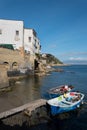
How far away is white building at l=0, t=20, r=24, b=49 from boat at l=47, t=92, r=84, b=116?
2971 cm

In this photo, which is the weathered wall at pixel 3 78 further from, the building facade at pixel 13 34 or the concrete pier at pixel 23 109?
the building facade at pixel 13 34

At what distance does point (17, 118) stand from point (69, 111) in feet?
18.7

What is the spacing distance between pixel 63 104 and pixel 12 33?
32.8m

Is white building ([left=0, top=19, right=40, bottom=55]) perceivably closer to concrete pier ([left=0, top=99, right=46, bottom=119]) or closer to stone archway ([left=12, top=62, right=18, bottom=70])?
stone archway ([left=12, top=62, right=18, bottom=70])

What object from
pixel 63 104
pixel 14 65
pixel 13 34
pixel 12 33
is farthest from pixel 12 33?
pixel 63 104

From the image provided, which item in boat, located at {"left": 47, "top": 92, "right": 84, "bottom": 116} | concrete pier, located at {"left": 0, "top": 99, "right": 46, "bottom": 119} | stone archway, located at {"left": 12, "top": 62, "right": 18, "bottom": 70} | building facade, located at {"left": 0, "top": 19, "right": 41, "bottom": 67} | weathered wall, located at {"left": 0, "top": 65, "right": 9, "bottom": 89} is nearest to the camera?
concrete pier, located at {"left": 0, "top": 99, "right": 46, "bottom": 119}

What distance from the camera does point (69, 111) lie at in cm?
1741

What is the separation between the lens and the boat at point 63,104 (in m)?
16.3

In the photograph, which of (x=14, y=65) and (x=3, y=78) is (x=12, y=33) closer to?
(x=14, y=65)

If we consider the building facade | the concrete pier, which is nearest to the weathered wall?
the concrete pier

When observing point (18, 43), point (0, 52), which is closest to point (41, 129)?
point (0, 52)

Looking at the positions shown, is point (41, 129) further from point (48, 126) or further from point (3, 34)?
point (3, 34)

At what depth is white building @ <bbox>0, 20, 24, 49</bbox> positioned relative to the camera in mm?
45781

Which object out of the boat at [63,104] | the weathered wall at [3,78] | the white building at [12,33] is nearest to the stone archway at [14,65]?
the white building at [12,33]
